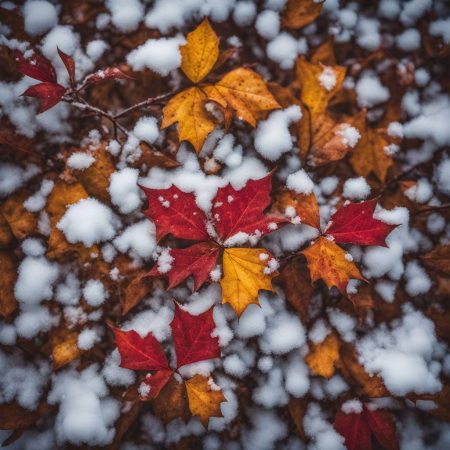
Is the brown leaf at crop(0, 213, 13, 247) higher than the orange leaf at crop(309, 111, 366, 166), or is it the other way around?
the orange leaf at crop(309, 111, 366, 166)

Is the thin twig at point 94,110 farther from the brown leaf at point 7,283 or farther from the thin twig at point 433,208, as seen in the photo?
the thin twig at point 433,208

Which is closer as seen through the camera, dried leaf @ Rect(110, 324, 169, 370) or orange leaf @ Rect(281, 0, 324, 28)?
dried leaf @ Rect(110, 324, 169, 370)

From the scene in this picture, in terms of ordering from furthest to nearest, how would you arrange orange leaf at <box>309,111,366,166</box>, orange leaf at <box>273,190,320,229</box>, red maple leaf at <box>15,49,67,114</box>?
orange leaf at <box>309,111,366,166</box> → orange leaf at <box>273,190,320,229</box> → red maple leaf at <box>15,49,67,114</box>

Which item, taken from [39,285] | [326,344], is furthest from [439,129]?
[39,285]

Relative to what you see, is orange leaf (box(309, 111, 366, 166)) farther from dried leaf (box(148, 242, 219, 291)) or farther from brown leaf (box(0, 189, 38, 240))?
brown leaf (box(0, 189, 38, 240))

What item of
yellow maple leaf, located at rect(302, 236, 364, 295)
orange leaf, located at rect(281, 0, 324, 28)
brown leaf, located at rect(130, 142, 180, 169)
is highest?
orange leaf, located at rect(281, 0, 324, 28)

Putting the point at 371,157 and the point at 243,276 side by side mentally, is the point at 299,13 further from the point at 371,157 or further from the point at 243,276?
the point at 243,276

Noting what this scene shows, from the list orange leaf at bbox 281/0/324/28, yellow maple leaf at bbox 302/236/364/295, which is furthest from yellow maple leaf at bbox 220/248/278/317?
orange leaf at bbox 281/0/324/28

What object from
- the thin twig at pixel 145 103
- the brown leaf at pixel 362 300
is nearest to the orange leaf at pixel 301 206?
the brown leaf at pixel 362 300
